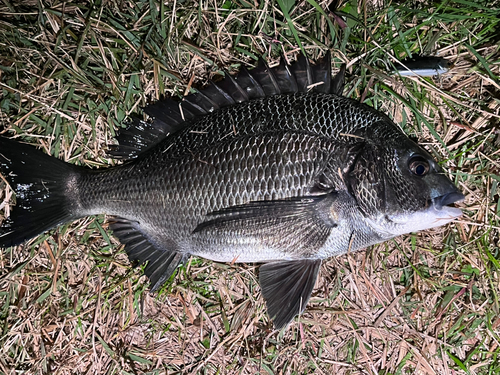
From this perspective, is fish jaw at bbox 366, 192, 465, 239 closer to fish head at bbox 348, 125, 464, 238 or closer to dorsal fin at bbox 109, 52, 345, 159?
fish head at bbox 348, 125, 464, 238

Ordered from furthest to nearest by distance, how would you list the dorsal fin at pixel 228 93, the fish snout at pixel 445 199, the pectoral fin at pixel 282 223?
the dorsal fin at pixel 228 93 → the pectoral fin at pixel 282 223 → the fish snout at pixel 445 199

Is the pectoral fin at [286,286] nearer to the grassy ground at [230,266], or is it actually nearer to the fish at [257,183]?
the fish at [257,183]

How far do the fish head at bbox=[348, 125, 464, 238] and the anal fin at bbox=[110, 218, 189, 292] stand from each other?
49.6 inches

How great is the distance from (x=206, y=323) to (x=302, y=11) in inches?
92.7

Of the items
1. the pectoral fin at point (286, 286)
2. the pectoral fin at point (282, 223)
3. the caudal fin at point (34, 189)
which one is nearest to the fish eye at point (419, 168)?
the pectoral fin at point (282, 223)

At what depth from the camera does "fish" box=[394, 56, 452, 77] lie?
93.7 inches

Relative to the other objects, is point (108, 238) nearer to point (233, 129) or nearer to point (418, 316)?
point (233, 129)

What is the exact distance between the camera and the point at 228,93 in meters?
2.38

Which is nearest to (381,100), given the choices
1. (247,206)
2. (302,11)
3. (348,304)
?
(302,11)

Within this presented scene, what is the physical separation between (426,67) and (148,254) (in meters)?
2.28

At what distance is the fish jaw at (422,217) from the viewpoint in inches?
78.8

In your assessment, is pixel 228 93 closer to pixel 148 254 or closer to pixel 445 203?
pixel 148 254

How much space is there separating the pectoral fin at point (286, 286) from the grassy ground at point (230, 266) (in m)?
0.22

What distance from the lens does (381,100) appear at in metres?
2.50
